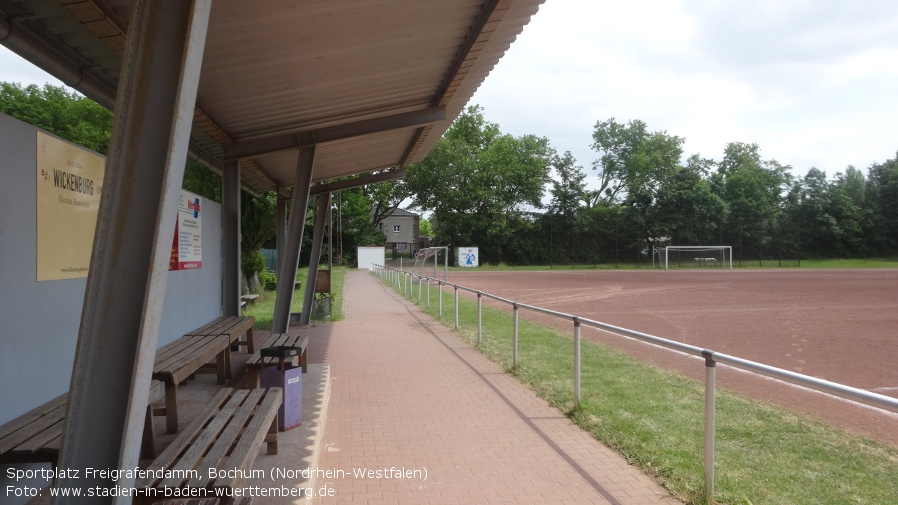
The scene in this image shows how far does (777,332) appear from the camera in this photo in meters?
12.9

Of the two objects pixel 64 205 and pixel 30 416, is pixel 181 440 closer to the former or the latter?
pixel 30 416

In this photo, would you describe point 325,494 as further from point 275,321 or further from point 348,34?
point 275,321

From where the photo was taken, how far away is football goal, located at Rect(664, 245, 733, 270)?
5691cm

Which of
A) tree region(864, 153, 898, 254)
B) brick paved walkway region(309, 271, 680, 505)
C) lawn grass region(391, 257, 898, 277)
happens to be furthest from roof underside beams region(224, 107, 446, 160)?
tree region(864, 153, 898, 254)

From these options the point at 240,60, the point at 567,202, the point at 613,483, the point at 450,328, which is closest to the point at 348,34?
the point at 240,60

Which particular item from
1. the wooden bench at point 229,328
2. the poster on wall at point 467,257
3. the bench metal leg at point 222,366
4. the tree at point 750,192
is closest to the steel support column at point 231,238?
the wooden bench at point 229,328

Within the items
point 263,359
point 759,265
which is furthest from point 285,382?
point 759,265

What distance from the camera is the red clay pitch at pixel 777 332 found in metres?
7.37

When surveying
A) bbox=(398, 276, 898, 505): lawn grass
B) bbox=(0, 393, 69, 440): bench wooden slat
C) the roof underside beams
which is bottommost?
bbox=(398, 276, 898, 505): lawn grass

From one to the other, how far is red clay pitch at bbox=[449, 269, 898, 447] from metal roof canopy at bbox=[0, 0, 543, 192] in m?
4.77

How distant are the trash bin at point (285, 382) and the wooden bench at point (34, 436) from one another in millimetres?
1865

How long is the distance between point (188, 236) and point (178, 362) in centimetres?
333

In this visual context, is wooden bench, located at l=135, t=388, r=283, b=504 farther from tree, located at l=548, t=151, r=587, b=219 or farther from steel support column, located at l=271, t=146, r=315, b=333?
tree, located at l=548, t=151, r=587, b=219

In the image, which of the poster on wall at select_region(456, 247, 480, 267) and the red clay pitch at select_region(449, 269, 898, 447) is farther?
the poster on wall at select_region(456, 247, 480, 267)
